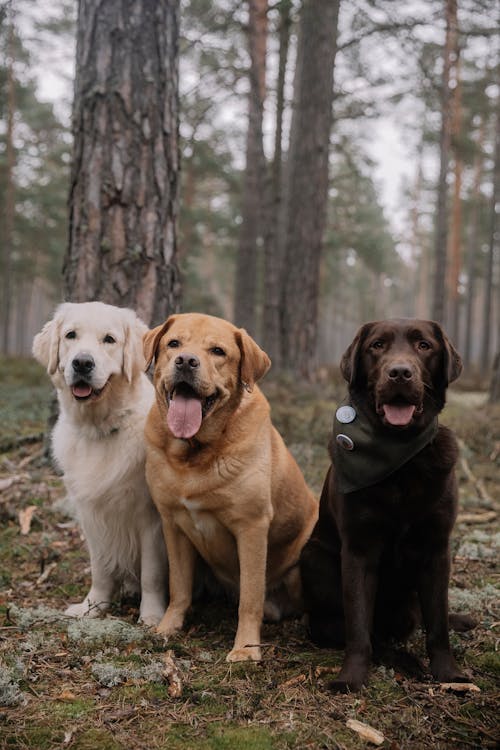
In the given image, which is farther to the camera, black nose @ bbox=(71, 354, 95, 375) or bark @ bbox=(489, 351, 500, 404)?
bark @ bbox=(489, 351, 500, 404)

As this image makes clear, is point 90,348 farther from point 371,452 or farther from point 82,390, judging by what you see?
point 371,452

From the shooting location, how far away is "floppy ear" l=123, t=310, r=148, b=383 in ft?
12.4

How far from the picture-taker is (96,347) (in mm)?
3629

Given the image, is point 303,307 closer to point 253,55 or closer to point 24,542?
point 253,55

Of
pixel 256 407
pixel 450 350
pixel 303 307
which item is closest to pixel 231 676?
pixel 256 407

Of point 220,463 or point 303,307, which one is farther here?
point 303,307

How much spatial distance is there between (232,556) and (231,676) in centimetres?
74

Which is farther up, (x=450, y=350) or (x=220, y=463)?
(x=450, y=350)

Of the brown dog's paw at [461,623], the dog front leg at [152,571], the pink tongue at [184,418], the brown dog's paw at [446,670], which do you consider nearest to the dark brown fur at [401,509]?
the brown dog's paw at [446,670]

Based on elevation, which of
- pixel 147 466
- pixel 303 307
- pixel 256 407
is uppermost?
pixel 303 307

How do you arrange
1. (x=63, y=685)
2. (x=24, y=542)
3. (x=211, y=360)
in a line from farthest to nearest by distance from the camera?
(x=24, y=542), (x=211, y=360), (x=63, y=685)

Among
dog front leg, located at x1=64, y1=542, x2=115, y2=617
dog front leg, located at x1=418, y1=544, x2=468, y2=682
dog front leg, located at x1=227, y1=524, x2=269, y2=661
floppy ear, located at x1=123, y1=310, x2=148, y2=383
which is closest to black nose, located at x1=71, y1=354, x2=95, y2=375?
floppy ear, located at x1=123, y1=310, x2=148, y2=383

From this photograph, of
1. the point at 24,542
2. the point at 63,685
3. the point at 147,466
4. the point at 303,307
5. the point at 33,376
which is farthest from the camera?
the point at 33,376

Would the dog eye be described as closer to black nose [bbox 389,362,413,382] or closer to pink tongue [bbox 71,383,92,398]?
pink tongue [bbox 71,383,92,398]
